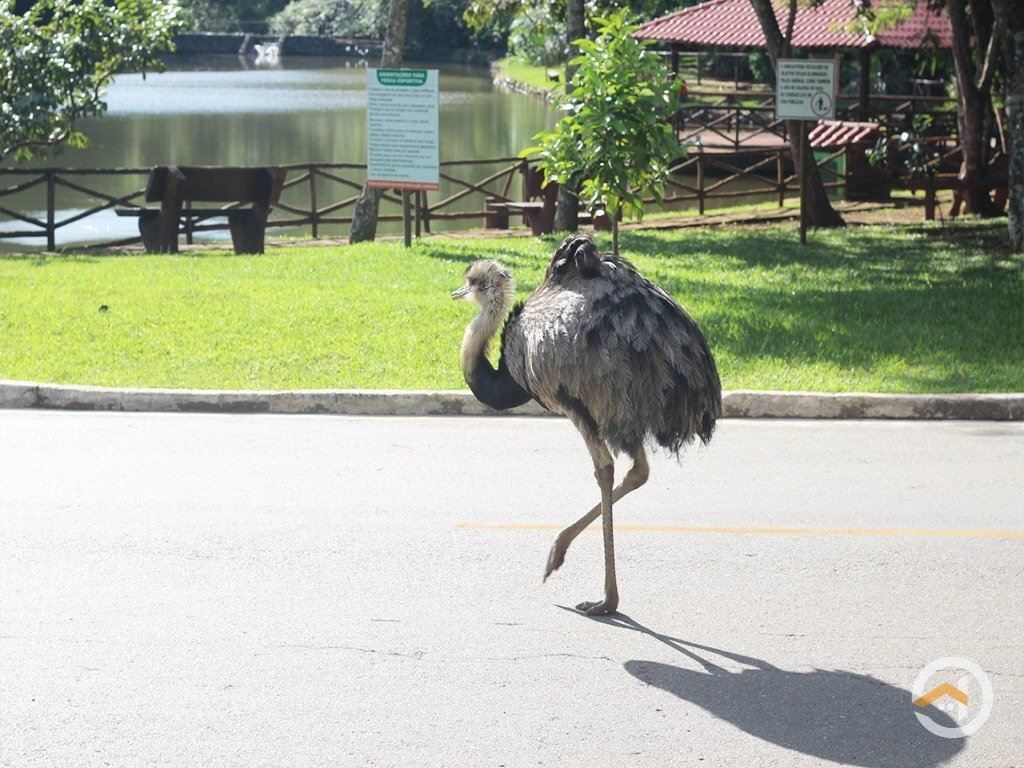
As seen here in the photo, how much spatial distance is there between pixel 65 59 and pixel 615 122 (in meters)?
9.84

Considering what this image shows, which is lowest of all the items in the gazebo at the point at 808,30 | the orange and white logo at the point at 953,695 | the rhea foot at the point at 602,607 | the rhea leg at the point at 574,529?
the orange and white logo at the point at 953,695

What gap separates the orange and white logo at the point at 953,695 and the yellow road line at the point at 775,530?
177 centimetres

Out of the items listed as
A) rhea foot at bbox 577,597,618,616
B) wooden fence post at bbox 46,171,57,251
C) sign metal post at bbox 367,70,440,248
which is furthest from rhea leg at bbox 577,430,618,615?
wooden fence post at bbox 46,171,57,251

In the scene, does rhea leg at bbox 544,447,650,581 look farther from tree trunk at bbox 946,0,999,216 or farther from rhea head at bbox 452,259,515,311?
tree trunk at bbox 946,0,999,216

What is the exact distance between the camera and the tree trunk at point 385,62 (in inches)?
826

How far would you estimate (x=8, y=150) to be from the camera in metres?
21.5

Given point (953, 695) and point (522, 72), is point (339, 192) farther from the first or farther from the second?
point (522, 72)

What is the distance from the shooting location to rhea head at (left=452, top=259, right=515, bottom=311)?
287 inches

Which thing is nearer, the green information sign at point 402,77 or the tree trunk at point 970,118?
the green information sign at point 402,77

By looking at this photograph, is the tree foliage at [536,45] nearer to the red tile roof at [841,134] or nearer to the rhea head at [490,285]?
the red tile roof at [841,134]

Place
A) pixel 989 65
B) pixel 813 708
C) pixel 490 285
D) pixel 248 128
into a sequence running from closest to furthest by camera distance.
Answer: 1. pixel 813 708
2. pixel 490 285
3. pixel 989 65
4. pixel 248 128

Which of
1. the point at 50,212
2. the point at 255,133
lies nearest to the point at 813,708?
the point at 50,212

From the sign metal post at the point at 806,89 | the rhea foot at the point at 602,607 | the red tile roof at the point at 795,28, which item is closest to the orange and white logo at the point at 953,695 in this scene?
the rhea foot at the point at 602,607

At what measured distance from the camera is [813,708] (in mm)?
5711
